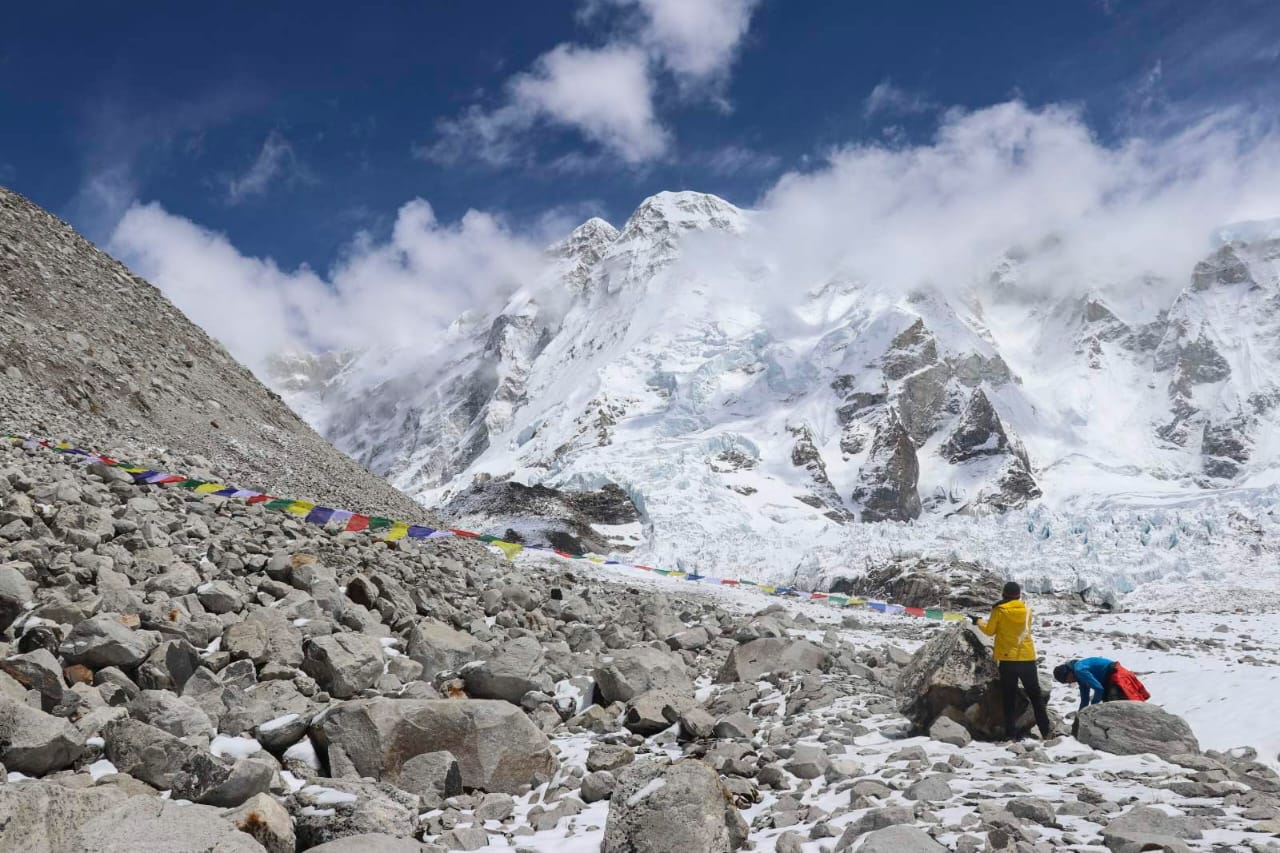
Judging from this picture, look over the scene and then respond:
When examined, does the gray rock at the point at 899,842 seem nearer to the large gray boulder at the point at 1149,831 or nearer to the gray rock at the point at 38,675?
the large gray boulder at the point at 1149,831

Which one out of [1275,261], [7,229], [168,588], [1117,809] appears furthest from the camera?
[1275,261]

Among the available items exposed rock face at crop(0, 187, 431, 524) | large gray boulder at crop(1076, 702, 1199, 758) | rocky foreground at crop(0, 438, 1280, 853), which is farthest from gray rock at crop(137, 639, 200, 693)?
exposed rock face at crop(0, 187, 431, 524)

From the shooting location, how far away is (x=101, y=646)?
6.06 meters

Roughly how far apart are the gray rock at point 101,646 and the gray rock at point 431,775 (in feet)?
7.40

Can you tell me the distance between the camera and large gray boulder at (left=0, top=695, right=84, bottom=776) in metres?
4.71

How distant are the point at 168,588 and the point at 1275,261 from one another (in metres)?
186

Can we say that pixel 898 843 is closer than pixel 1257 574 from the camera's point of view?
Yes

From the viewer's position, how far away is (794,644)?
11.2 metres

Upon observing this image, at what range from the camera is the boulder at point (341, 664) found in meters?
7.10

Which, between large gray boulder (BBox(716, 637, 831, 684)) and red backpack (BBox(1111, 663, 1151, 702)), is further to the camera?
large gray boulder (BBox(716, 637, 831, 684))

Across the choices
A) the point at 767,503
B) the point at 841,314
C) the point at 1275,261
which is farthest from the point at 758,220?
the point at 767,503

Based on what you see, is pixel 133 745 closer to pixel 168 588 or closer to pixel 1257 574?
pixel 168 588

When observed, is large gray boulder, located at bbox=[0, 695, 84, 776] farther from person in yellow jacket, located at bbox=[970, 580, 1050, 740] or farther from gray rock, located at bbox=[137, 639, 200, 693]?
person in yellow jacket, located at bbox=[970, 580, 1050, 740]

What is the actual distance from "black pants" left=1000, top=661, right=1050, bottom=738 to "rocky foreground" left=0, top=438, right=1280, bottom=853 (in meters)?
0.20
